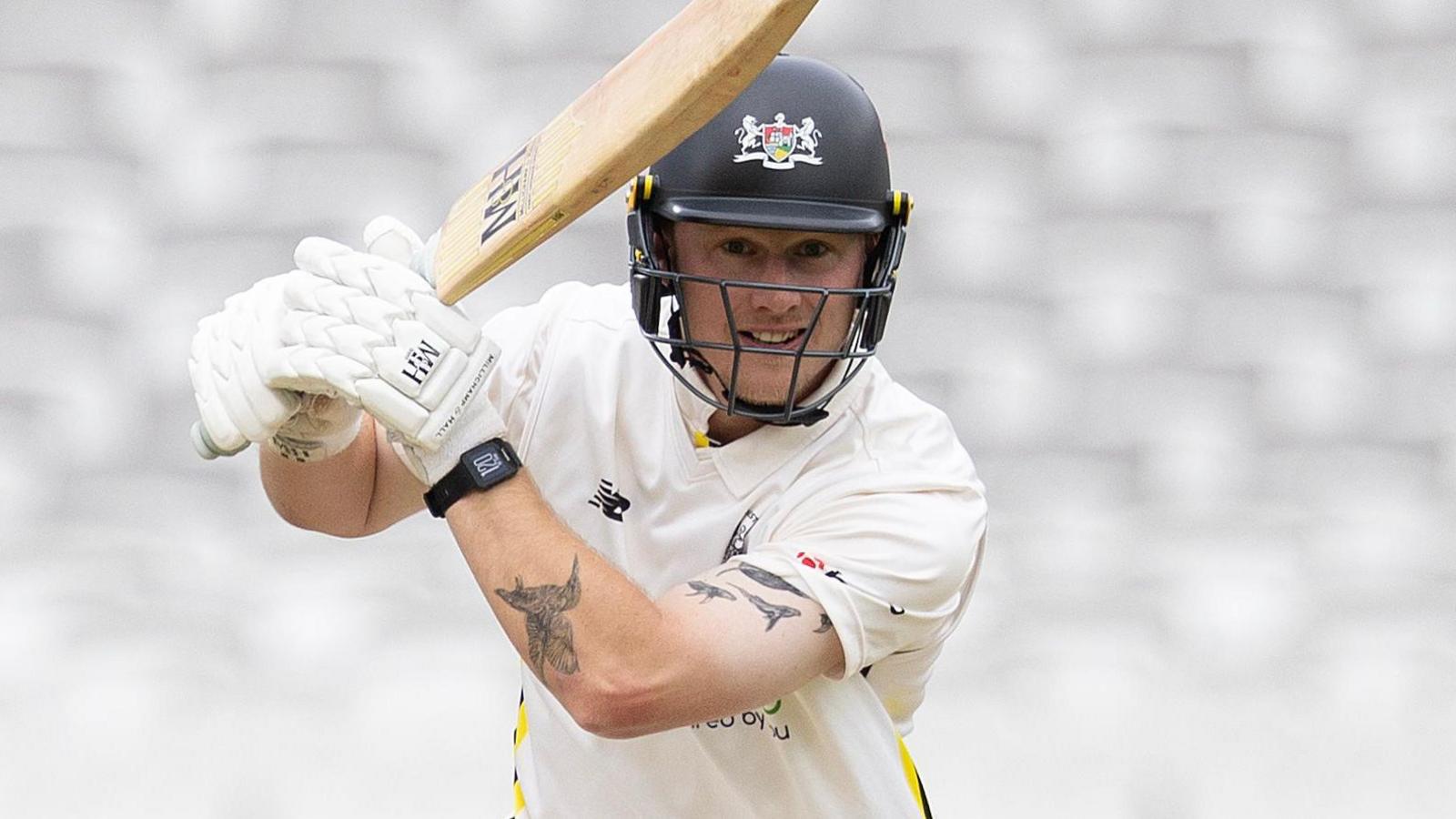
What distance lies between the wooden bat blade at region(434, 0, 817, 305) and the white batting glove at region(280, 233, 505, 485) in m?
0.05

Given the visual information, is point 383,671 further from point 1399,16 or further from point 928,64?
point 1399,16

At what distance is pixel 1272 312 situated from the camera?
2971 mm

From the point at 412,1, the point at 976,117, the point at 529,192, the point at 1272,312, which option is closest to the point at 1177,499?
the point at 1272,312

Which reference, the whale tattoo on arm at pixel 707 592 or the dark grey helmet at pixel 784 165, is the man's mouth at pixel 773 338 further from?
the whale tattoo on arm at pixel 707 592

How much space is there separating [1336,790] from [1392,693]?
22 cm

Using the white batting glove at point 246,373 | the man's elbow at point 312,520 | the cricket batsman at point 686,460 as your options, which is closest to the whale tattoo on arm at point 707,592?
the cricket batsman at point 686,460

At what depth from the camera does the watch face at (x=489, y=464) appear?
1426mm

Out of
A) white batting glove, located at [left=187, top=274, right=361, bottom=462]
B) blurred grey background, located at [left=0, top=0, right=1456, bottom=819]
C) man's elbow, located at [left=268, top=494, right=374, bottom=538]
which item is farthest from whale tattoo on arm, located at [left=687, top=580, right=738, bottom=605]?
blurred grey background, located at [left=0, top=0, right=1456, bottom=819]

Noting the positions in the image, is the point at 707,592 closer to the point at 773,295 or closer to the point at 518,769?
the point at 773,295

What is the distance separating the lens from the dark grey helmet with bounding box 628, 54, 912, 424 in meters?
1.58

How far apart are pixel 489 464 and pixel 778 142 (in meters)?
0.39

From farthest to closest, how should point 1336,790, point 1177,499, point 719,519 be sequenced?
point 1177,499, point 1336,790, point 719,519

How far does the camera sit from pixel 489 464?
56.4 inches

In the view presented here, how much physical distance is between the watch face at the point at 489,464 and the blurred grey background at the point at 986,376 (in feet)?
4.74
